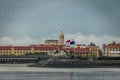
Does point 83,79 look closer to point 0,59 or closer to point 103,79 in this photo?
point 103,79

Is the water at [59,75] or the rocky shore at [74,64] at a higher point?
the rocky shore at [74,64]

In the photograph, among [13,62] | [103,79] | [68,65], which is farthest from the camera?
[13,62]

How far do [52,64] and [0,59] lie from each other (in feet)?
140

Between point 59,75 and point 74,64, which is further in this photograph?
point 74,64

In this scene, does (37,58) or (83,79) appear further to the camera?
(37,58)

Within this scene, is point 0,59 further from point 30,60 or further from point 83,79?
point 83,79

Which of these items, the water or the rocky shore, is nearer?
the water

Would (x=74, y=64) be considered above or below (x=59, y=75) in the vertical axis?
A: above

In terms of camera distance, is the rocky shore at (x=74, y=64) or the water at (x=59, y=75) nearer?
the water at (x=59, y=75)

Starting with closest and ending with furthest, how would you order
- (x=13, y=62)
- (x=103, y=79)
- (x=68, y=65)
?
(x=103, y=79) < (x=68, y=65) < (x=13, y=62)

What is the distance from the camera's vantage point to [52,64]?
139000 millimetres

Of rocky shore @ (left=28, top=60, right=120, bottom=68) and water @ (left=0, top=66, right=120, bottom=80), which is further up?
rocky shore @ (left=28, top=60, right=120, bottom=68)

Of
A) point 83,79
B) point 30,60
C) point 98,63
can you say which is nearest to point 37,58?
point 30,60

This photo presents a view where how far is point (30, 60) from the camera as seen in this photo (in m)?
176
